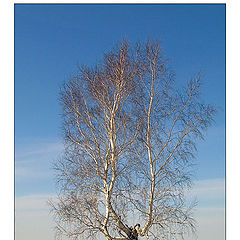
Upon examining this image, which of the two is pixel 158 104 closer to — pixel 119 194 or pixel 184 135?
pixel 184 135

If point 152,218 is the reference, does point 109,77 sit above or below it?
above

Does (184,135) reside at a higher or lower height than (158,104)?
lower

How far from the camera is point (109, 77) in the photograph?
14195mm

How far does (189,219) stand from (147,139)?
2686mm
